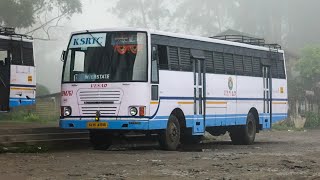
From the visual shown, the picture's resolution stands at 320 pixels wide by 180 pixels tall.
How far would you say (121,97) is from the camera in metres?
15.6

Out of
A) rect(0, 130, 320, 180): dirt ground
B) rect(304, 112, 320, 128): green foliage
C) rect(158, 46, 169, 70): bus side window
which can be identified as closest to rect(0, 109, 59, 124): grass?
rect(158, 46, 169, 70): bus side window

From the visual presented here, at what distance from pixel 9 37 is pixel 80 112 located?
8.88 metres

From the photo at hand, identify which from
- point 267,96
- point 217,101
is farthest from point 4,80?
point 267,96

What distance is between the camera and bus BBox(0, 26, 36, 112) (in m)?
22.6

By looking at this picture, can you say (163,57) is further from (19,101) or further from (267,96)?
(19,101)

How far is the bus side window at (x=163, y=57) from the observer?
16.4 meters

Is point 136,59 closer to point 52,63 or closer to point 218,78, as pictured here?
point 218,78

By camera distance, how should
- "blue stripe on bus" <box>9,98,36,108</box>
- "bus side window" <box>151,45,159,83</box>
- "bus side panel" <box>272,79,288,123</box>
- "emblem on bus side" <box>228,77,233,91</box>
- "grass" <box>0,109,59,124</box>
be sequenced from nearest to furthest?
"bus side window" <box>151,45,159,83</box>
"emblem on bus side" <box>228,77,233,91</box>
"blue stripe on bus" <box>9,98,36,108</box>
"bus side panel" <box>272,79,288,123</box>
"grass" <box>0,109,59,124</box>

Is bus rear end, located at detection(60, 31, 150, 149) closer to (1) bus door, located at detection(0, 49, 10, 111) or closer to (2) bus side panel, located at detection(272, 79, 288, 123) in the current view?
(1) bus door, located at detection(0, 49, 10, 111)

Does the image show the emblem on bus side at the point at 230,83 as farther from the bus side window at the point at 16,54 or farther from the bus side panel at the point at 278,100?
the bus side window at the point at 16,54

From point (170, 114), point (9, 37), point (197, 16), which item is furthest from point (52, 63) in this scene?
point (170, 114)

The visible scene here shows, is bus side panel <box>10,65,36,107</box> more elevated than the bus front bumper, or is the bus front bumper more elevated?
bus side panel <box>10,65,36,107</box>

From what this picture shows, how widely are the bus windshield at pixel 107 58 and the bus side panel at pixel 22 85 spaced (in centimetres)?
737

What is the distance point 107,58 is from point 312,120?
2223 cm
